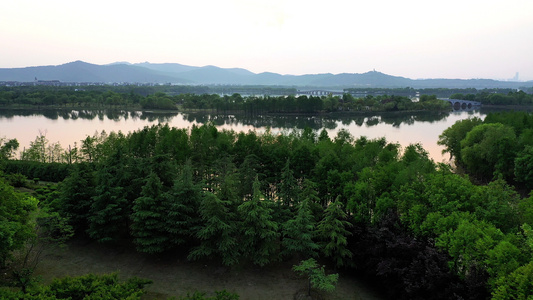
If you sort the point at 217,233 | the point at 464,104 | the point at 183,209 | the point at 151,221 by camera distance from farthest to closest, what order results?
the point at 464,104 < the point at 183,209 < the point at 151,221 < the point at 217,233

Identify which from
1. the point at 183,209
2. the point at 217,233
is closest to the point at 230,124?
the point at 183,209

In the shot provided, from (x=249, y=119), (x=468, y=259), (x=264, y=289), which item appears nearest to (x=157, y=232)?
(x=264, y=289)

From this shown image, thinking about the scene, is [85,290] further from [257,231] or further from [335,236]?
[335,236]

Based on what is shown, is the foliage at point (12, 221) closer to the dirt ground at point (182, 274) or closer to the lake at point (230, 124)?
the dirt ground at point (182, 274)

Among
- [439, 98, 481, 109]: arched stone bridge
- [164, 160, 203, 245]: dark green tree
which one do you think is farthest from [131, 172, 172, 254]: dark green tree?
[439, 98, 481, 109]: arched stone bridge

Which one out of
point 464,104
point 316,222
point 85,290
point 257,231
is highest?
point 464,104

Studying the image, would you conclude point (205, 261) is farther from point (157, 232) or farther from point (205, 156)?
point (205, 156)
